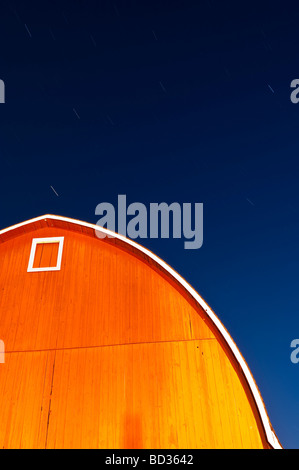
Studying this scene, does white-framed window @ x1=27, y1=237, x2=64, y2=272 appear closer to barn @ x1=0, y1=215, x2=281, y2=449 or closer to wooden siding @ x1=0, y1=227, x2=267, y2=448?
barn @ x1=0, y1=215, x2=281, y2=449

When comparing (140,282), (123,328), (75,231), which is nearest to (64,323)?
(123,328)

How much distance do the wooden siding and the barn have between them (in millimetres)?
23

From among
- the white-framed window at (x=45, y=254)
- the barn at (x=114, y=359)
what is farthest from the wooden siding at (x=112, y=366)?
the white-framed window at (x=45, y=254)

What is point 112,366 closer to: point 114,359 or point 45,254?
point 114,359

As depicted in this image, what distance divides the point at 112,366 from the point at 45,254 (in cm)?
408

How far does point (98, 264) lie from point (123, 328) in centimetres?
216

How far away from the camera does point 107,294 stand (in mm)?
9695

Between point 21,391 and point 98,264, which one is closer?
point 21,391

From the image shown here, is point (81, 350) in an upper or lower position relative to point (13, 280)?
lower

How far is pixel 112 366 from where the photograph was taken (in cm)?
848

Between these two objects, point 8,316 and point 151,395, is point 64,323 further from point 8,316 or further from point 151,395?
point 151,395

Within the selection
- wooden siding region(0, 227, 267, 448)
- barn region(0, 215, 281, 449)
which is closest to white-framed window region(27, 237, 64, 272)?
barn region(0, 215, 281, 449)

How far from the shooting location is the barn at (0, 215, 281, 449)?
7.66 meters
